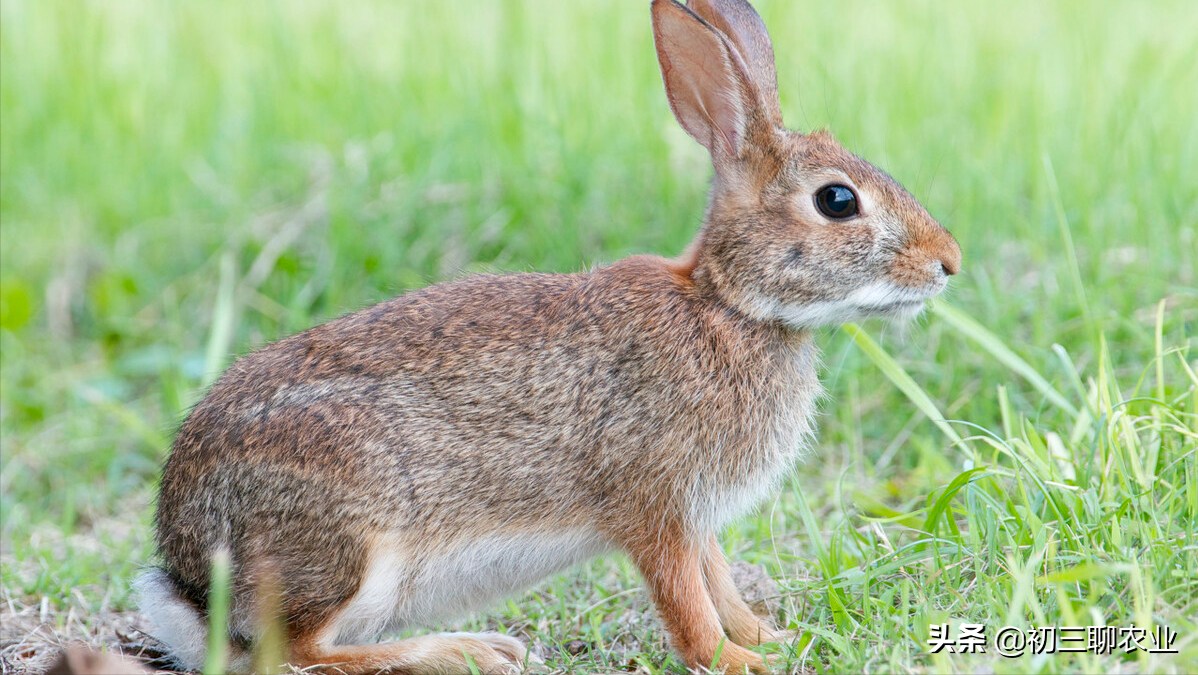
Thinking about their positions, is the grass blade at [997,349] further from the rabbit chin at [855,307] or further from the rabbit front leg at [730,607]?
the rabbit front leg at [730,607]

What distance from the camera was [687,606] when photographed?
341cm

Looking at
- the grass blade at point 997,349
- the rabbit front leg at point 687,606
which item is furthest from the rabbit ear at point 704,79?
the rabbit front leg at point 687,606

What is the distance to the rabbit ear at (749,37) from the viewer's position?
3730mm

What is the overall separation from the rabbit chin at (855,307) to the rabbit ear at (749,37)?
55 centimetres

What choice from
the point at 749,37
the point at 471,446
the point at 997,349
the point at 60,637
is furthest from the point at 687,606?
the point at 60,637

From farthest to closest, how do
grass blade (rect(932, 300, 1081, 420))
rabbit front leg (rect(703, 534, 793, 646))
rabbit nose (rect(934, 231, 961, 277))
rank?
grass blade (rect(932, 300, 1081, 420)) → rabbit front leg (rect(703, 534, 793, 646)) → rabbit nose (rect(934, 231, 961, 277))

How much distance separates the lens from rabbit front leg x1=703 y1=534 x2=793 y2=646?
3.55 meters

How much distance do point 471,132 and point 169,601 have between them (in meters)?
3.09

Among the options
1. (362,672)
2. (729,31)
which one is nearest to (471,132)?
(729,31)

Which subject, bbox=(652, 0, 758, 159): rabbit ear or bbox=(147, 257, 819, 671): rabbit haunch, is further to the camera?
bbox=(652, 0, 758, 159): rabbit ear

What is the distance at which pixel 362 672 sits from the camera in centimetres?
338

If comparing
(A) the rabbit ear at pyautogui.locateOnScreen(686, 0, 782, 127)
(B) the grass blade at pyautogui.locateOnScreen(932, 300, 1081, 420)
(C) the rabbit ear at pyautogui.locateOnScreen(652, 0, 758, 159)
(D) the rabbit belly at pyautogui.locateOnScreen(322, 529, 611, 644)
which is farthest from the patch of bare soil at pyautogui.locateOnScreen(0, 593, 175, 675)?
(B) the grass blade at pyautogui.locateOnScreen(932, 300, 1081, 420)

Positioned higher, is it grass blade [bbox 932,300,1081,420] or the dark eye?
the dark eye

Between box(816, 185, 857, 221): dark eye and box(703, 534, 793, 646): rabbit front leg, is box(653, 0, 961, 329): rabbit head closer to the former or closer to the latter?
box(816, 185, 857, 221): dark eye
